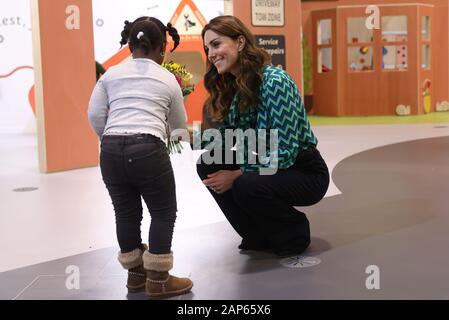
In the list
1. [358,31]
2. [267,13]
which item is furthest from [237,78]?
[358,31]

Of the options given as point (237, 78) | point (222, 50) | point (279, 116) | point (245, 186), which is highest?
point (222, 50)

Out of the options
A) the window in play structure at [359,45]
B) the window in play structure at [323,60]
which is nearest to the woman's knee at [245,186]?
the window in play structure at [359,45]

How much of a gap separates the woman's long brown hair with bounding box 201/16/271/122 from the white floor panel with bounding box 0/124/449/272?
929 mm

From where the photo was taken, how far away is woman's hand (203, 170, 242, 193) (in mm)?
2611

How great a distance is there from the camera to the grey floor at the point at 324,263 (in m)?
2.34

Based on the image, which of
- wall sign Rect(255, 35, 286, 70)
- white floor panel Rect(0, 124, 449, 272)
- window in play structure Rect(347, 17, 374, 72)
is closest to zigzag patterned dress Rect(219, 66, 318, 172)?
white floor panel Rect(0, 124, 449, 272)

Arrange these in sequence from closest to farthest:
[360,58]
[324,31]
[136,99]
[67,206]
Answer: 1. [136,99]
2. [67,206]
3. [360,58]
4. [324,31]

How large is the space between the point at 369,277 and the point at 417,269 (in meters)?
0.22

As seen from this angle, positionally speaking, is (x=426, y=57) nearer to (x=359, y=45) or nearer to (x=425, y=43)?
(x=425, y=43)

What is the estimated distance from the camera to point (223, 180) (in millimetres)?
2609

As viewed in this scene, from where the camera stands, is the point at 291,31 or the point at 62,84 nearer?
the point at 62,84

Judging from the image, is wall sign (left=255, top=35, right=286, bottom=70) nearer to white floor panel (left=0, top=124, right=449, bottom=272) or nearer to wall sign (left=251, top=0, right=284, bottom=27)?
wall sign (left=251, top=0, right=284, bottom=27)

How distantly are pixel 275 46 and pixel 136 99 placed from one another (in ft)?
17.8

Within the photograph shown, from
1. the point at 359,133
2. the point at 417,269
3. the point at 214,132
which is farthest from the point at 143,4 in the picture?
the point at 417,269
